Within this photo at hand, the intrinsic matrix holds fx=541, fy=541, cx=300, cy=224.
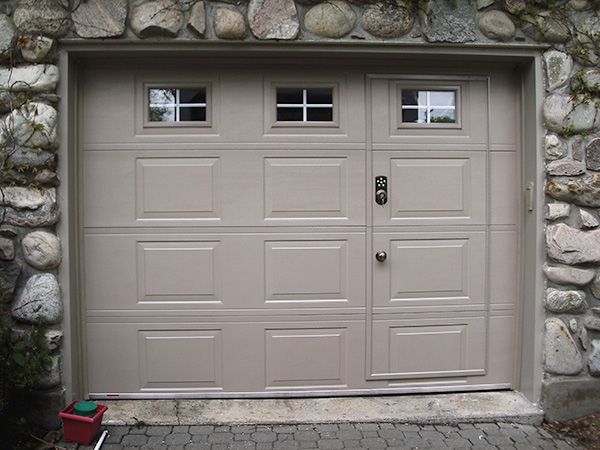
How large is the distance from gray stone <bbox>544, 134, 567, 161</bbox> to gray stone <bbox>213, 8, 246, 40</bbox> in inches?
76.6

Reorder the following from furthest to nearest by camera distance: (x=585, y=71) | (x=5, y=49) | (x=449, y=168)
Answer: (x=449, y=168) → (x=585, y=71) → (x=5, y=49)

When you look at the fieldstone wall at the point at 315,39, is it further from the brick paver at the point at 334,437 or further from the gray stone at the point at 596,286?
the brick paver at the point at 334,437

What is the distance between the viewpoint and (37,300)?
10.3 feet

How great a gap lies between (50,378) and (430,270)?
2.42 m

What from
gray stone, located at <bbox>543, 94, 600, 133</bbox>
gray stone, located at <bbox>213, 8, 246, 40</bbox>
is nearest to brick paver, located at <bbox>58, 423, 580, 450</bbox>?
gray stone, located at <bbox>543, 94, 600, 133</bbox>

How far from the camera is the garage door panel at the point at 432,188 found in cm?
348

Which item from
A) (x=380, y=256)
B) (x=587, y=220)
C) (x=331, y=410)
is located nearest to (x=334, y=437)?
(x=331, y=410)

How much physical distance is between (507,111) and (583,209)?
2.55ft

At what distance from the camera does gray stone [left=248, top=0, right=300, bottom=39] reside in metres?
3.14

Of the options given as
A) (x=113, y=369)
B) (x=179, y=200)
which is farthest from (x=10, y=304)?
(x=179, y=200)

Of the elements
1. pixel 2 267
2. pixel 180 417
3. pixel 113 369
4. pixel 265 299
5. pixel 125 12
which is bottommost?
pixel 180 417

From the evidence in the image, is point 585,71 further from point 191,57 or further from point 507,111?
point 191,57

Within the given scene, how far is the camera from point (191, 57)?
331 centimetres

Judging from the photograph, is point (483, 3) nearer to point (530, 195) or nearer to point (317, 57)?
point (317, 57)
